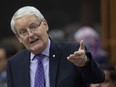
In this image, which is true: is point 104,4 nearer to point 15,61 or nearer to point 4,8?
point 4,8

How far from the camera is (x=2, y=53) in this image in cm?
887

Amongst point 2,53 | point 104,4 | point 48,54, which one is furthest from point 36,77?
point 104,4

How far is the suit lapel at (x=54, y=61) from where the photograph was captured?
207 inches

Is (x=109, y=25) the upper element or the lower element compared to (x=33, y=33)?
lower

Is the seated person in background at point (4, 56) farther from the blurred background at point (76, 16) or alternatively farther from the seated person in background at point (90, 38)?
the seated person in background at point (90, 38)

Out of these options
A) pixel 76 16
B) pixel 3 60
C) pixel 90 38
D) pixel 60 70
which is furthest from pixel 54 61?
pixel 76 16

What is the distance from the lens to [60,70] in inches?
209

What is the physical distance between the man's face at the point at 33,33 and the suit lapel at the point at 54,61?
111 millimetres

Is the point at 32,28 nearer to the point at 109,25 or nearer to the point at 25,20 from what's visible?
the point at 25,20

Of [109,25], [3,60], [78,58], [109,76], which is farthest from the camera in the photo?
[109,25]

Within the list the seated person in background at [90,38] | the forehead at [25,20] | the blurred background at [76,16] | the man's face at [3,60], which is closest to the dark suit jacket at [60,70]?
the forehead at [25,20]

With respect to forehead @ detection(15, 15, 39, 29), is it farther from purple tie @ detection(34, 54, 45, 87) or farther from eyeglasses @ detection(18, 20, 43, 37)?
purple tie @ detection(34, 54, 45, 87)

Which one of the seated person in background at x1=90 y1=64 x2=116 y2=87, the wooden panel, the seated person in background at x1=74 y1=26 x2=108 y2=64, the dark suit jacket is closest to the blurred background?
the wooden panel

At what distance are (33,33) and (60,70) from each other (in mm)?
417
